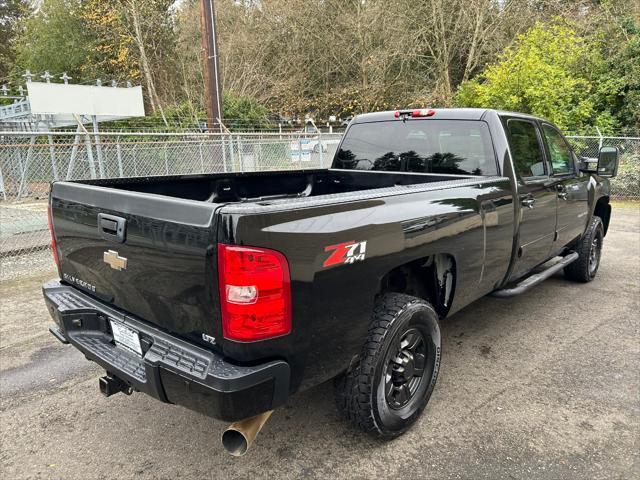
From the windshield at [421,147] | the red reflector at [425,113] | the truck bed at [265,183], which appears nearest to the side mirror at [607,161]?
the windshield at [421,147]

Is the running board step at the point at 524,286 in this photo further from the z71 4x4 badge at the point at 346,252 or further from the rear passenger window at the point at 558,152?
the z71 4x4 badge at the point at 346,252

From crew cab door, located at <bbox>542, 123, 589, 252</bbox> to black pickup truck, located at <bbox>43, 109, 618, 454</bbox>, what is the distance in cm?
65

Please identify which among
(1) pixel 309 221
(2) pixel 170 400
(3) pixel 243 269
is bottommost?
(2) pixel 170 400

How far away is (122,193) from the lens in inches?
90.8

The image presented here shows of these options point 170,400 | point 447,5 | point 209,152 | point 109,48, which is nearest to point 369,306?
point 170,400

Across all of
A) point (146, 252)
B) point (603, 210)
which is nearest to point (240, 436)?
point (146, 252)

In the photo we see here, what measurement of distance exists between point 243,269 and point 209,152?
8.77 metres

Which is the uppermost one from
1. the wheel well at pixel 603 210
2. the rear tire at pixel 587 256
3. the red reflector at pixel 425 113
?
the red reflector at pixel 425 113

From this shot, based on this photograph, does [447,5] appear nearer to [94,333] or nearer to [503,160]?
[503,160]

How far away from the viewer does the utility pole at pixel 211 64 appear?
9.91 m

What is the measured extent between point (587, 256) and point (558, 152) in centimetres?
144

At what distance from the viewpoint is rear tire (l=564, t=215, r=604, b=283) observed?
5430mm

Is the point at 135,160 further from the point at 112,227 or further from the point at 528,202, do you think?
the point at 528,202

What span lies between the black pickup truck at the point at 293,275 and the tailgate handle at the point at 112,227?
0.04ft
